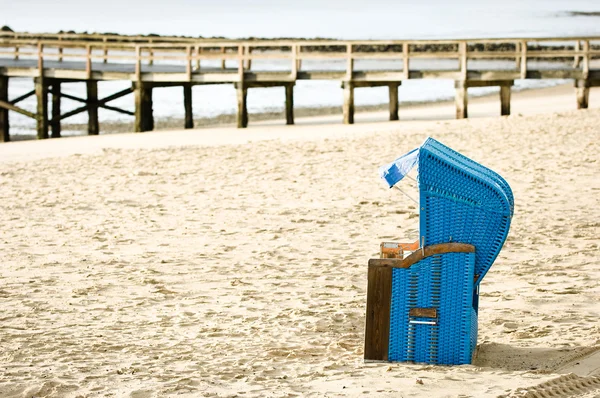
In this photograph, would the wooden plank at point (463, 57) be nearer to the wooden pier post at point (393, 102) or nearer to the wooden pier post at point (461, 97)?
the wooden pier post at point (461, 97)

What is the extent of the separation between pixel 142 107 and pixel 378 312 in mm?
19072

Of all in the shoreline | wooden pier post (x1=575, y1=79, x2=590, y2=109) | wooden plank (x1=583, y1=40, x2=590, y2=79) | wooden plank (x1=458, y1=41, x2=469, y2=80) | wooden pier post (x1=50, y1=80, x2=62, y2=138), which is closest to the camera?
wooden plank (x1=583, y1=40, x2=590, y2=79)

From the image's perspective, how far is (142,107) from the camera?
23422 mm

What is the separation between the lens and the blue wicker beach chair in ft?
16.1

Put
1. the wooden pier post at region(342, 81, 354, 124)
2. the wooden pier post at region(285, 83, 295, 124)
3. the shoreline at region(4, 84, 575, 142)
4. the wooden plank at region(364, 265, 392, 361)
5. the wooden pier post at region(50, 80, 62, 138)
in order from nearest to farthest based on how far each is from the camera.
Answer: the wooden plank at region(364, 265, 392, 361), the wooden pier post at region(342, 81, 354, 124), the wooden pier post at region(285, 83, 295, 124), the wooden pier post at region(50, 80, 62, 138), the shoreline at region(4, 84, 575, 142)

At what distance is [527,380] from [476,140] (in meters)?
10.4

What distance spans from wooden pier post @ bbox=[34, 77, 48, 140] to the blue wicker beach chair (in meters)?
20.3

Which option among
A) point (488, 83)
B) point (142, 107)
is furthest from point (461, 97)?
point (142, 107)

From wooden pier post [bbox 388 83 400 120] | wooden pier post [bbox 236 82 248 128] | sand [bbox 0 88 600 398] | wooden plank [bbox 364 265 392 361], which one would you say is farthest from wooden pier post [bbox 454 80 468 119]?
wooden plank [bbox 364 265 392 361]

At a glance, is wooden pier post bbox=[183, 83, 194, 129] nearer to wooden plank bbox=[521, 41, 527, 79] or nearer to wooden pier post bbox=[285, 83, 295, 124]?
wooden pier post bbox=[285, 83, 295, 124]

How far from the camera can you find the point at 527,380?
4562mm

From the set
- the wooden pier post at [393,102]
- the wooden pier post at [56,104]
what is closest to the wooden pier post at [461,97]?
the wooden pier post at [393,102]

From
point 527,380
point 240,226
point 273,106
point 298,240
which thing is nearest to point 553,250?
point 298,240

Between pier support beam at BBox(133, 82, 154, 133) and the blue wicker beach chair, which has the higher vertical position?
pier support beam at BBox(133, 82, 154, 133)
